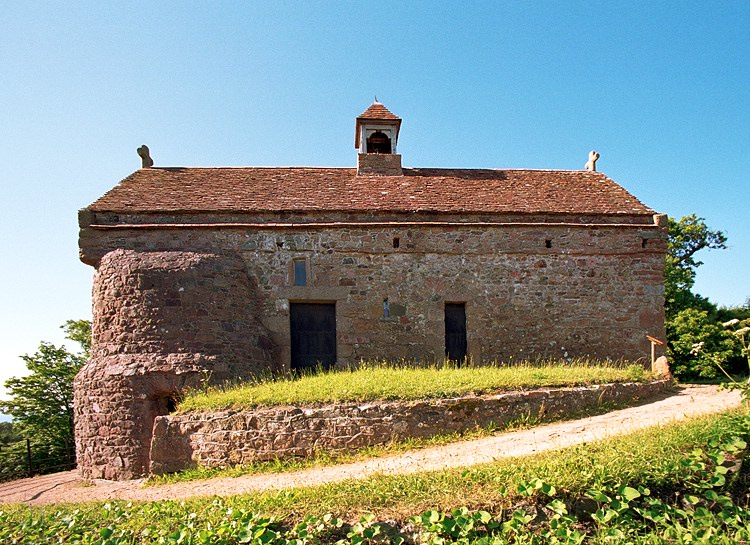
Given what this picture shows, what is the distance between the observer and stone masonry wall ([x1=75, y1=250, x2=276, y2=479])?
11.8 m

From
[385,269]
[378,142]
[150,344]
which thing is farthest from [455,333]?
[150,344]

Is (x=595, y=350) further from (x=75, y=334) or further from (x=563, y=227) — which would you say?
(x=75, y=334)

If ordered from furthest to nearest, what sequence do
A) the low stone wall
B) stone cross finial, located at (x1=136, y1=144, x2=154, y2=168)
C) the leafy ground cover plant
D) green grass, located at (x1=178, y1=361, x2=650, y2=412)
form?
stone cross finial, located at (x1=136, y1=144, x2=154, y2=168)
green grass, located at (x1=178, y1=361, x2=650, y2=412)
the low stone wall
the leafy ground cover plant

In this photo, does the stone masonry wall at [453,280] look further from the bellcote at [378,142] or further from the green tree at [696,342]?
the green tree at [696,342]

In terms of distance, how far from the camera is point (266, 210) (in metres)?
14.9

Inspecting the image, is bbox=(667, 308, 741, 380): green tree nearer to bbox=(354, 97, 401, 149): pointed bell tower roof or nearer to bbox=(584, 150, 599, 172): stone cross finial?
bbox=(584, 150, 599, 172): stone cross finial

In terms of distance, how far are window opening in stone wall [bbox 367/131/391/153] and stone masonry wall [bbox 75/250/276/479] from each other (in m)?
6.88

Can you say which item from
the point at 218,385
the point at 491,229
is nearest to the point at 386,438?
the point at 218,385

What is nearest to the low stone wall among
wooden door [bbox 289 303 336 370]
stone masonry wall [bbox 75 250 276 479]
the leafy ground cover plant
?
stone masonry wall [bbox 75 250 276 479]

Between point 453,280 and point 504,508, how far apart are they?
8965mm

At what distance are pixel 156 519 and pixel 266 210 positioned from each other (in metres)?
9.36

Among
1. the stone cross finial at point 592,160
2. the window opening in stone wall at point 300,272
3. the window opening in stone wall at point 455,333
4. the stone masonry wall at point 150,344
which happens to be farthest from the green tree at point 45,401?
the stone cross finial at point 592,160

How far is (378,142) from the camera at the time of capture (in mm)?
18453

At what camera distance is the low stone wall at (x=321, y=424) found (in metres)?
10.2
